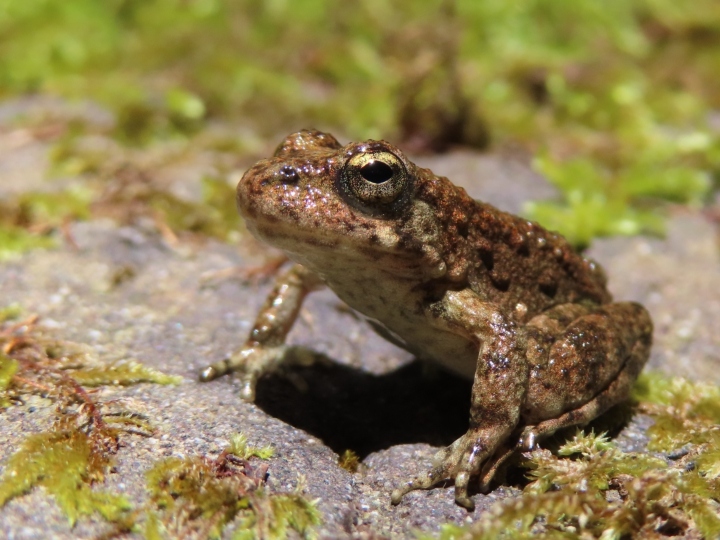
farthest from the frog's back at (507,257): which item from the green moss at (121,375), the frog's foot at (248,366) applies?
the green moss at (121,375)

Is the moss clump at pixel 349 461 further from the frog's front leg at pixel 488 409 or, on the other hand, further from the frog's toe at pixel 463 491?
the frog's toe at pixel 463 491

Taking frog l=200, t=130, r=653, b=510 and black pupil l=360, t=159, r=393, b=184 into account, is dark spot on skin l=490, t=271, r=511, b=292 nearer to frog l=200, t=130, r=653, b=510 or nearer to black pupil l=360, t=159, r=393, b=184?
frog l=200, t=130, r=653, b=510

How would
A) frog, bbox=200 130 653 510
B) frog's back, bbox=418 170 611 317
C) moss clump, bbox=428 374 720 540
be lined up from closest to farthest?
moss clump, bbox=428 374 720 540 → frog, bbox=200 130 653 510 → frog's back, bbox=418 170 611 317

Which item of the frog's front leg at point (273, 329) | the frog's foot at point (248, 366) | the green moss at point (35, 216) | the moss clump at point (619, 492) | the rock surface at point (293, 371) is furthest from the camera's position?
the green moss at point (35, 216)

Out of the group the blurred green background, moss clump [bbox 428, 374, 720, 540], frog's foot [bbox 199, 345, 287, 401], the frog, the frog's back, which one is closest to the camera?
moss clump [bbox 428, 374, 720, 540]

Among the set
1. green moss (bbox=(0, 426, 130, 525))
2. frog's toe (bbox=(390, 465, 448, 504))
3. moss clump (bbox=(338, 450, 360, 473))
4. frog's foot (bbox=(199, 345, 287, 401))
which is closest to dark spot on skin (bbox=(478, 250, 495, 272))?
frog's toe (bbox=(390, 465, 448, 504))

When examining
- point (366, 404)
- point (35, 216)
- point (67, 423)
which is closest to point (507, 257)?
point (366, 404)

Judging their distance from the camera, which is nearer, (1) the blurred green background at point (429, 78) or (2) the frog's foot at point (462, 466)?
(2) the frog's foot at point (462, 466)
